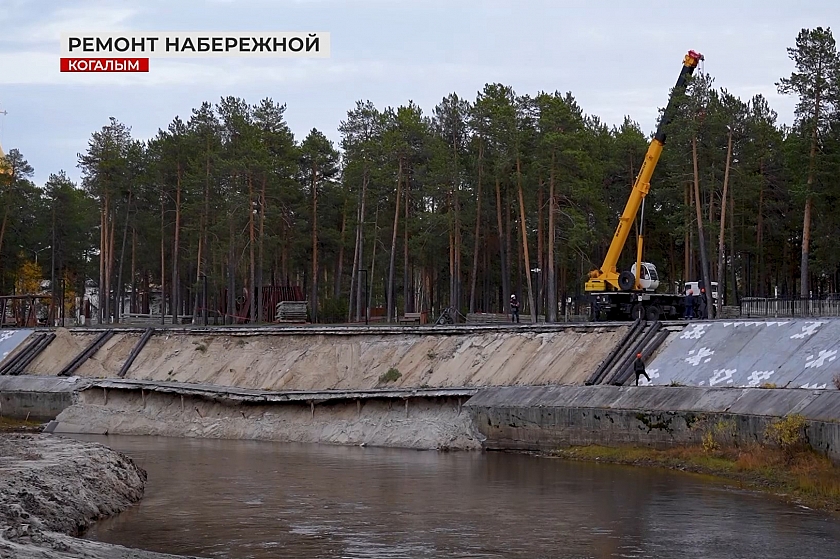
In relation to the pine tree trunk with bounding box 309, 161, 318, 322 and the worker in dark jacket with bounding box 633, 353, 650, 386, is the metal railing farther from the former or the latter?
the pine tree trunk with bounding box 309, 161, 318, 322

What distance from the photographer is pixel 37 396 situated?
57.5 metres

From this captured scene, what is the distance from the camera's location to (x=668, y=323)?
4678 centimetres

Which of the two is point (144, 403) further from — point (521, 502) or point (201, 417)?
point (521, 502)

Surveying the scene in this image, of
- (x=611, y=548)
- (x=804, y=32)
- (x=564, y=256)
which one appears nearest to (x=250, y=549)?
(x=611, y=548)

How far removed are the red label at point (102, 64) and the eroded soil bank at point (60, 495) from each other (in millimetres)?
22126

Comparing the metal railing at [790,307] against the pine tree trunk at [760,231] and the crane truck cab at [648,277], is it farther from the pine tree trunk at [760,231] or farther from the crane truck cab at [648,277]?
the pine tree trunk at [760,231]

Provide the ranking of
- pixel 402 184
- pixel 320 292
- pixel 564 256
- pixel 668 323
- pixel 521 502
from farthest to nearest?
pixel 320 292 < pixel 402 184 < pixel 564 256 < pixel 668 323 < pixel 521 502

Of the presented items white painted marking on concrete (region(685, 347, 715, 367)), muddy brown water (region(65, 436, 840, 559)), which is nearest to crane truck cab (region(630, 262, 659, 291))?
white painted marking on concrete (region(685, 347, 715, 367))

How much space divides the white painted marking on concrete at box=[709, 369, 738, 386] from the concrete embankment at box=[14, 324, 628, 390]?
622 cm

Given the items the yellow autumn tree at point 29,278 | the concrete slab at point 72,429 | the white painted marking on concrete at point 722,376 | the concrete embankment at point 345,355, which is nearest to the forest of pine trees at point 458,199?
the yellow autumn tree at point 29,278

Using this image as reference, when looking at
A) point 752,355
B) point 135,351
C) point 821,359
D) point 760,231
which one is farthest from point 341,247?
point 821,359

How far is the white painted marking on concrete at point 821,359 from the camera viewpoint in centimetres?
3788

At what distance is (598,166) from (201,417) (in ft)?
131

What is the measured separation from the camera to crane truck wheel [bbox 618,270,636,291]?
57.4m
